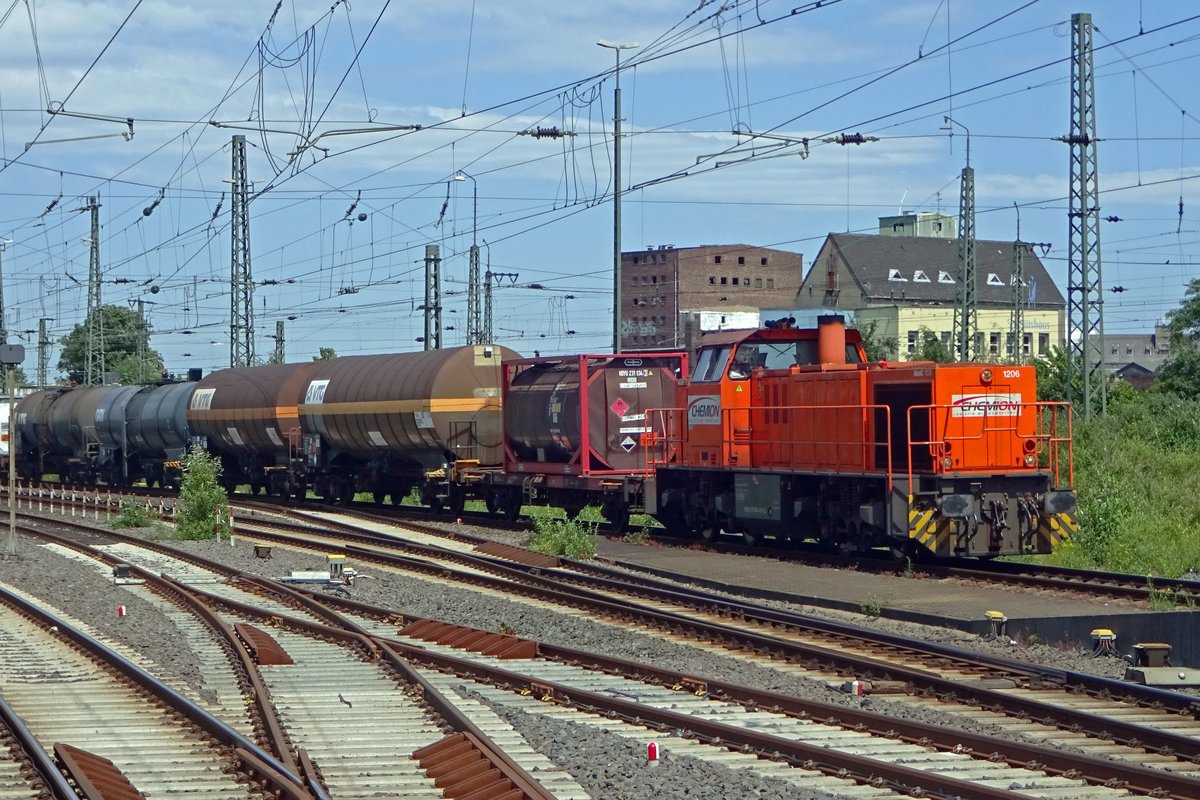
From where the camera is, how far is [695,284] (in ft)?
367

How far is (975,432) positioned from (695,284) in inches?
3697

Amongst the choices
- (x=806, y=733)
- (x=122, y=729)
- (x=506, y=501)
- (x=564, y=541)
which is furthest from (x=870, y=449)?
(x=122, y=729)

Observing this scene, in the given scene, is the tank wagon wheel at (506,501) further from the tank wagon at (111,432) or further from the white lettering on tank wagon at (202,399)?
the tank wagon at (111,432)

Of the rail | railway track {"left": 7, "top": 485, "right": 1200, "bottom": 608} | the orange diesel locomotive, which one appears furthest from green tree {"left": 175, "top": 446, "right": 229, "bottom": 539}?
the rail

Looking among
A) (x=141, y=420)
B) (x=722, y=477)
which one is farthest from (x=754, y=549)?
(x=141, y=420)

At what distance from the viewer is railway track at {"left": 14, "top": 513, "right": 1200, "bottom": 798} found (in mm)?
7703

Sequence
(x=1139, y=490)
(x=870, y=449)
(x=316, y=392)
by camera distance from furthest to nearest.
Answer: (x=316, y=392)
(x=1139, y=490)
(x=870, y=449)

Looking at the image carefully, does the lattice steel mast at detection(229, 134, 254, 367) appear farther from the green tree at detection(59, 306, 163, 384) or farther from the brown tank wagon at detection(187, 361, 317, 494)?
the green tree at detection(59, 306, 163, 384)

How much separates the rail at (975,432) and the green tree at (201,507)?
567 inches

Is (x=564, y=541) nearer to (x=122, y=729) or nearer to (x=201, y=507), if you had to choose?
(x=201, y=507)

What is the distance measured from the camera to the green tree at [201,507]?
1057 inches

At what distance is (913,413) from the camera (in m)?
18.6

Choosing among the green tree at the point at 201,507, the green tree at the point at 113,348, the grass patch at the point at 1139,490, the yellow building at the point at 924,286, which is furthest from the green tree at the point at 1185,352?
the green tree at the point at 113,348

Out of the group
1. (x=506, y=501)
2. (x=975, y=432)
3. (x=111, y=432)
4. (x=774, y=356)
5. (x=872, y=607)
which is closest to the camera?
(x=872, y=607)
